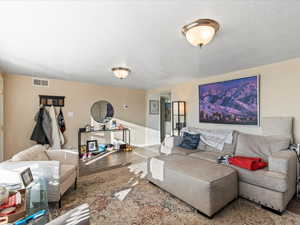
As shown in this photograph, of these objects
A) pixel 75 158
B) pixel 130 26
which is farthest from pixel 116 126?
pixel 130 26

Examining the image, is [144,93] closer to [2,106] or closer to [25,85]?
[25,85]

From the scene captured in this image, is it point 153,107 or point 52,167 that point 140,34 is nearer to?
point 52,167

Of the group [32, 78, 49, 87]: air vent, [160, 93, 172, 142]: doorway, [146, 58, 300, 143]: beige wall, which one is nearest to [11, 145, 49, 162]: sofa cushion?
[32, 78, 49, 87]: air vent

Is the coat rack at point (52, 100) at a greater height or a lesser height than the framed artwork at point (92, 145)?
greater

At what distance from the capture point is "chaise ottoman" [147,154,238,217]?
5.37 feet

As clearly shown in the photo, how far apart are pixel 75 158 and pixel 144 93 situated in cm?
363

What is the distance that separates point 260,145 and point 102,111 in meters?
4.04

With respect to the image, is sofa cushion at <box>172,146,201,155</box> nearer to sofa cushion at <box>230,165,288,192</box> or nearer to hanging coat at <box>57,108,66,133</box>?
sofa cushion at <box>230,165,288,192</box>

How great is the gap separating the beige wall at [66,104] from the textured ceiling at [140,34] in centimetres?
97

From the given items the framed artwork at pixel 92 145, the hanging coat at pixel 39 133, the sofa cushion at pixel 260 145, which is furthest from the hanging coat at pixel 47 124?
the sofa cushion at pixel 260 145

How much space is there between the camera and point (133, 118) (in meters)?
5.31

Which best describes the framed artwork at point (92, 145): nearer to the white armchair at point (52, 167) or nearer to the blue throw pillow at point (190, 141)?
the white armchair at point (52, 167)

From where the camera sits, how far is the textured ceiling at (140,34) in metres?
1.29

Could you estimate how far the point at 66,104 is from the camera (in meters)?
4.10
